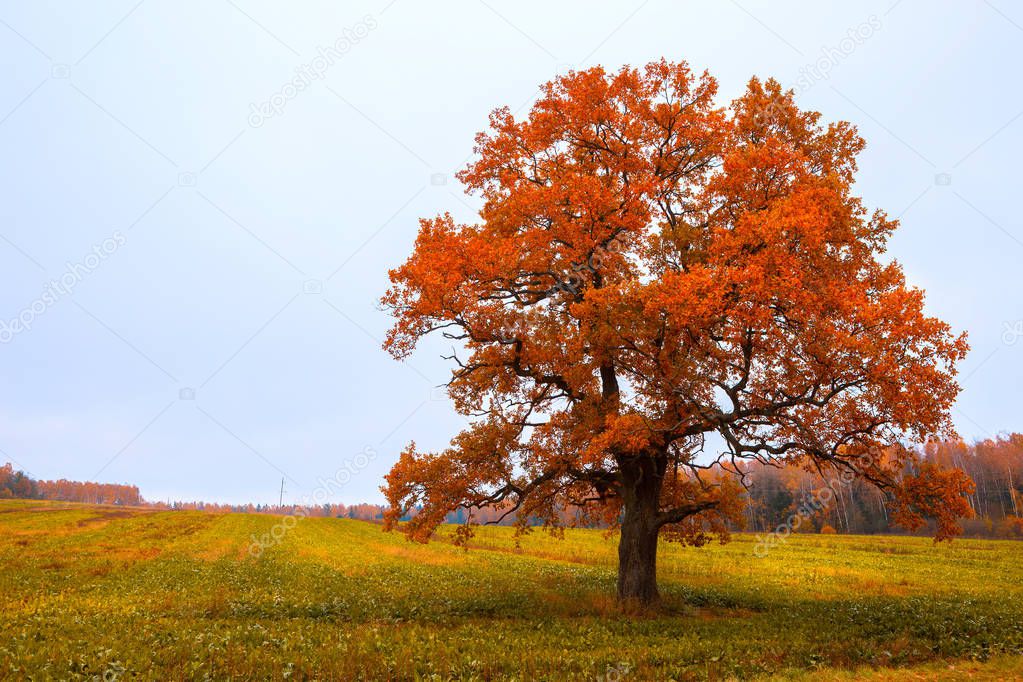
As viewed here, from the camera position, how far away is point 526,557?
142 feet

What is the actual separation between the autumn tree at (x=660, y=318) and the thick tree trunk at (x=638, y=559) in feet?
0.25

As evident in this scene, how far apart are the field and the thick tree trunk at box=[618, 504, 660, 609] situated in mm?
801

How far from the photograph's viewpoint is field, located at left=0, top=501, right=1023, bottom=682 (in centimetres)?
1313

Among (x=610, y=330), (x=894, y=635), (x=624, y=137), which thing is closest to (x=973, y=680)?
(x=894, y=635)

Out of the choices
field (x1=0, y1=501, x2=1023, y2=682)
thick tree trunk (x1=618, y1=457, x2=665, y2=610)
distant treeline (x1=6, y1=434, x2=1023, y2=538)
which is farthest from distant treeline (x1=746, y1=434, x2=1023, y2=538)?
thick tree trunk (x1=618, y1=457, x2=665, y2=610)

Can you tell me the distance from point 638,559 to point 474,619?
629 centimetres

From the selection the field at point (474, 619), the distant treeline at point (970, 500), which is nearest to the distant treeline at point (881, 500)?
the distant treeline at point (970, 500)

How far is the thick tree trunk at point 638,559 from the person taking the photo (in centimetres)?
2109

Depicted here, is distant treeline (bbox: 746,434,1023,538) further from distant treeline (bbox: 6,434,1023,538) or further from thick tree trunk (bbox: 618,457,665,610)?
thick tree trunk (bbox: 618,457,665,610)

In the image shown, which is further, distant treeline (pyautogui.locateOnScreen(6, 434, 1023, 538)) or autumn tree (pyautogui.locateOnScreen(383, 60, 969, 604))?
distant treeline (pyautogui.locateOnScreen(6, 434, 1023, 538))

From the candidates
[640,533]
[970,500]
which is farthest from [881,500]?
[640,533]

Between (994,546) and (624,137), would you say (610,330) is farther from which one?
(994,546)

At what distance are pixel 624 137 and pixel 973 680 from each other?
62.8 ft

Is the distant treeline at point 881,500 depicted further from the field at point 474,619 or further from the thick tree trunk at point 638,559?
the thick tree trunk at point 638,559
